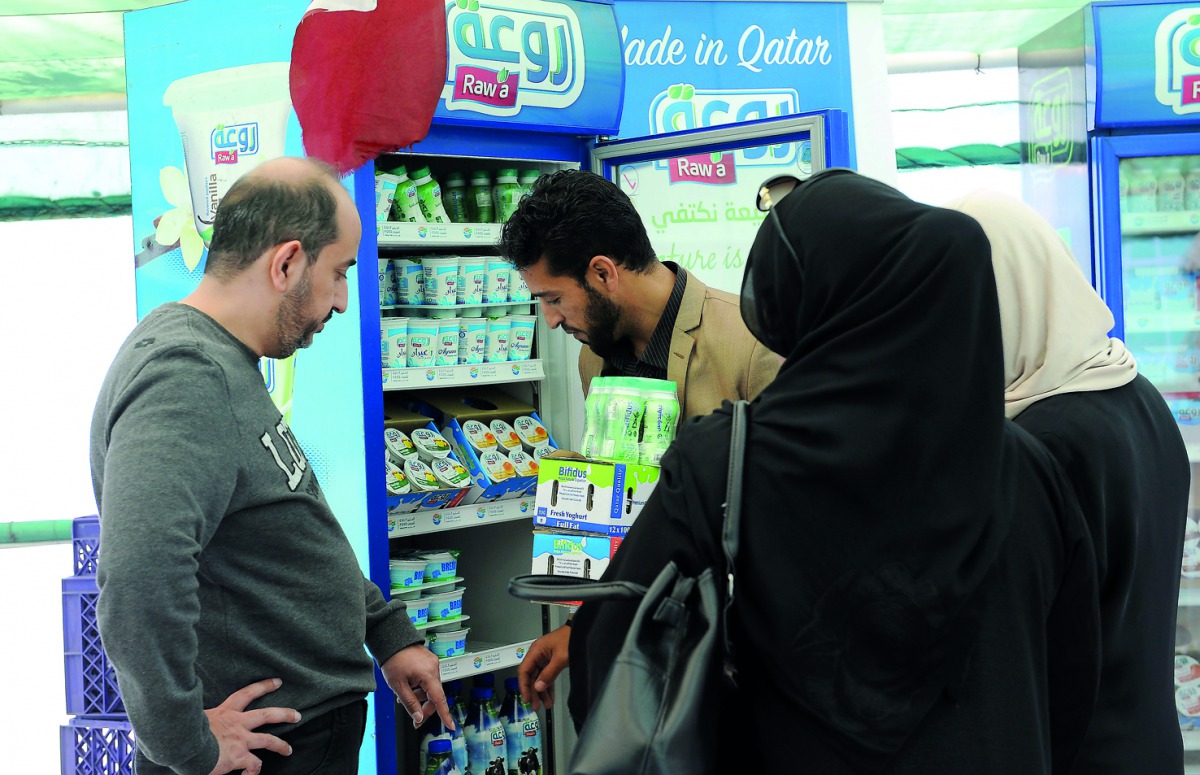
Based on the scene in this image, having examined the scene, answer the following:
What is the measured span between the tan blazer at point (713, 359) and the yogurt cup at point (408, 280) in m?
1.14

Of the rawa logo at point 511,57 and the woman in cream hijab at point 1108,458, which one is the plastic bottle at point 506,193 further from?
the woman in cream hijab at point 1108,458

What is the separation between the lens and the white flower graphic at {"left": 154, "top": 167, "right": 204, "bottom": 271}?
3.24 metres

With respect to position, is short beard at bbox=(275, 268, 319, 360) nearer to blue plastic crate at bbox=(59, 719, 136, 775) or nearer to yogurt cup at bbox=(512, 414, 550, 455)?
yogurt cup at bbox=(512, 414, 550, 455)

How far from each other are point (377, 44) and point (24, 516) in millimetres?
5929

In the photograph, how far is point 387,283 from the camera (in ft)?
11.3

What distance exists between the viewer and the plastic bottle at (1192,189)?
4.61 meters

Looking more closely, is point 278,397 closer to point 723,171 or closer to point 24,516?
point 723,171

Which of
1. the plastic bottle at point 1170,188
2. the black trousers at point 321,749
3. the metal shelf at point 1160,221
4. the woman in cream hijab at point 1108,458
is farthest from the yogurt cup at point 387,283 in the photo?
the plastic bottle at point 1170,188

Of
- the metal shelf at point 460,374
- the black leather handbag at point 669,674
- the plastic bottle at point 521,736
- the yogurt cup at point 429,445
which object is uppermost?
the metal shelf at point 460,374

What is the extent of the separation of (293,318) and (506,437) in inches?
62.7

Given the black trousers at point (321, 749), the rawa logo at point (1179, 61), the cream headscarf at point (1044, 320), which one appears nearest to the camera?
the cream headscarf at point (1044, 320)

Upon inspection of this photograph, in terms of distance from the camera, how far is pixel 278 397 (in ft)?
10.4

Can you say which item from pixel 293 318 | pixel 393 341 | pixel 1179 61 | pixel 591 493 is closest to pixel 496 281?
pixel 393 341

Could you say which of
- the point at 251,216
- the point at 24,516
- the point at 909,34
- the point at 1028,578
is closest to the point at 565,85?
the point at 251,216
